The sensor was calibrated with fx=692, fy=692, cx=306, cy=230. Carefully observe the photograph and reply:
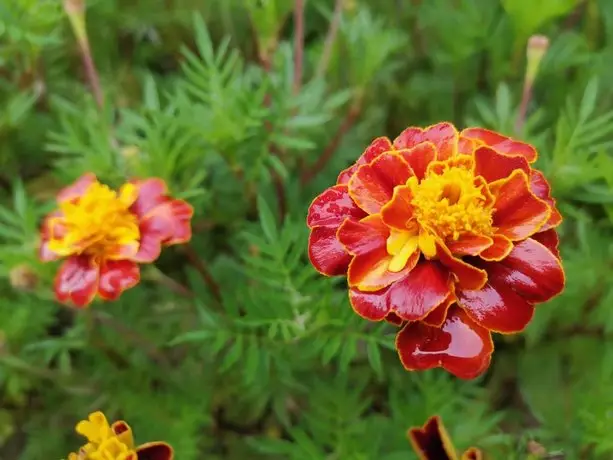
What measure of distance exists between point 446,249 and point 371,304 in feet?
0.26

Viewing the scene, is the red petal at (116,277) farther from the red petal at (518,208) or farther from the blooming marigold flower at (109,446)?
the red petal at (518,208)

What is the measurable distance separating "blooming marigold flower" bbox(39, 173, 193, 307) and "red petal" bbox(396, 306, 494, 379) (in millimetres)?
309

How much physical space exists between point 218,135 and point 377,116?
1.32 feet

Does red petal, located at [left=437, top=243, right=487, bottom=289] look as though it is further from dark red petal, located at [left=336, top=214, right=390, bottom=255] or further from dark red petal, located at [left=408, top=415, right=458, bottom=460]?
dark red petal, located at [left=408, top=415, right=458, bottom=460]

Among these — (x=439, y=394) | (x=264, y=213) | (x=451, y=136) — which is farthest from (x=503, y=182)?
(x=439, y=394)

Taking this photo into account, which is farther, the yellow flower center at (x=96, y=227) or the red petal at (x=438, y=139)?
the yellow flower center at (x=96, y=227)

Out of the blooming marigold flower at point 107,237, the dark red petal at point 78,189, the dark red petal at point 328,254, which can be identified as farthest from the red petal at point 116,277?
the dark red petal at point 328,254

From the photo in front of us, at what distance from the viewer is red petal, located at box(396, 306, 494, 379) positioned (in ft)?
1.92

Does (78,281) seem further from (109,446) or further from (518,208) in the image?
(518,208)

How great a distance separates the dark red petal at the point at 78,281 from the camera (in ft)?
2.48

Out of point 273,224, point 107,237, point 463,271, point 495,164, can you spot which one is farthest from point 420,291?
point 107,237

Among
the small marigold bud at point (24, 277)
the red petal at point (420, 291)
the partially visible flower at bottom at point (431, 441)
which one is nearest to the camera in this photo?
the red petal at point (420, 291)

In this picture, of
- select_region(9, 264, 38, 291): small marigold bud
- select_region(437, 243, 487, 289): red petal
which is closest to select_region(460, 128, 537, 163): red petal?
select_region(437, 243, 487, 289): red petal

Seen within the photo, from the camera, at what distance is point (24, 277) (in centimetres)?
83
